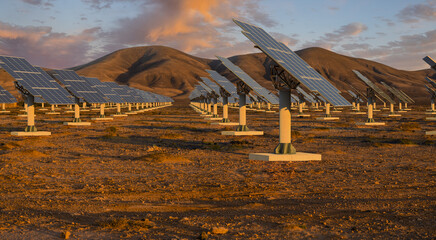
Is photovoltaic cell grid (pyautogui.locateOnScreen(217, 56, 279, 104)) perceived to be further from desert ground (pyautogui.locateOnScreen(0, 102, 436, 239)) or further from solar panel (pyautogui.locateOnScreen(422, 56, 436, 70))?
solar panel (pyautogui.locateOnScreen(422, 56, 436, 70))

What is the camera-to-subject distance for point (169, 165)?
17750mm

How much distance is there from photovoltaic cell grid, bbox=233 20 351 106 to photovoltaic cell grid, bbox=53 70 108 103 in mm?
25104

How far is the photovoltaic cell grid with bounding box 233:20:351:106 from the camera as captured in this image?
1846cm

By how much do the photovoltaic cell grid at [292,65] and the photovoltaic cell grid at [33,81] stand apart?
54.4 ft

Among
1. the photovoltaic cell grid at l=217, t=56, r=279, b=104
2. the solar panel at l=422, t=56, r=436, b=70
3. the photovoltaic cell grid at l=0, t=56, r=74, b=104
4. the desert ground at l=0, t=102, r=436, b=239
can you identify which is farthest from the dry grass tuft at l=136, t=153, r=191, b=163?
the solar panel at l=422, t=56, r=436, b=70

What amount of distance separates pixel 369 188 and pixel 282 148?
271 inches

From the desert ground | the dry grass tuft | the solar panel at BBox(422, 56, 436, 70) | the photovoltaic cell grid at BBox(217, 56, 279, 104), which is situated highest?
the solar panel at BBox(422, 56, 436, 70)

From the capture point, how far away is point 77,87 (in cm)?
4566

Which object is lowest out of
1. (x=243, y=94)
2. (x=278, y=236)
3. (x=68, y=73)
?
(x=278, y=236)

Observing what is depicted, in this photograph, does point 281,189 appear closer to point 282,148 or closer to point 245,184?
point 245,184

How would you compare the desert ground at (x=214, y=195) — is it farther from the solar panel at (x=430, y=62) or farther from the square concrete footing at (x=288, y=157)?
the solar panel at (x=430, y=62)

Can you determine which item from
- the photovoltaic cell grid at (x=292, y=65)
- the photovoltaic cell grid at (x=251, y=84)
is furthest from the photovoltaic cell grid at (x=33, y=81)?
the photovoltaic cell grid at (x=292, y=65)

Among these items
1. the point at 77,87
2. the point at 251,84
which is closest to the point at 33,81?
the point at 77,87

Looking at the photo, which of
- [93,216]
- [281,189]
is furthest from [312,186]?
[93,216]
